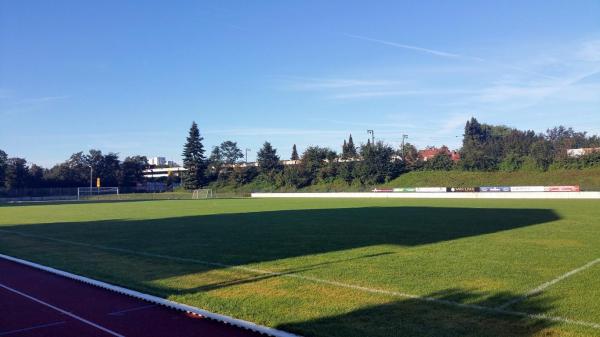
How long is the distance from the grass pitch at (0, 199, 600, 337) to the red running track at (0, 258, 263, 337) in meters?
0.62

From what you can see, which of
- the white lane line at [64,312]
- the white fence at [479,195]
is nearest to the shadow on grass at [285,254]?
the white lane line at [64,312]

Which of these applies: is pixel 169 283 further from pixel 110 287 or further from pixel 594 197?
pixel 594 197

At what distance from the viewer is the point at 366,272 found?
35.2 feet

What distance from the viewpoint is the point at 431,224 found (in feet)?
71.3

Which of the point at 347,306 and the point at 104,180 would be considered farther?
the point at 104,180

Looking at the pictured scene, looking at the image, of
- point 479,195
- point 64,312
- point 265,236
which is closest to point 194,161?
point 479,195

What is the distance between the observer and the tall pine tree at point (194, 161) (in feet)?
334

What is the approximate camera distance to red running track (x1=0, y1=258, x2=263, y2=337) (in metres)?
7.05

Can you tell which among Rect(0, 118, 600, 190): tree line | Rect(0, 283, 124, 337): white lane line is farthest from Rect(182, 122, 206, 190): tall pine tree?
Rect(0, 283, 124, 337): white lane line

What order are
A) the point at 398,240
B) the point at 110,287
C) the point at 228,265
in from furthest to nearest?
the point at 398,240, the point at 228,265, the point at 110,287

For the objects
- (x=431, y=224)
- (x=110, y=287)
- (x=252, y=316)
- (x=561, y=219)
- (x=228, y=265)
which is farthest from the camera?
(x=561, y=219)

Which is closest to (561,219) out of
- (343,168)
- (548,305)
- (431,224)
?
(431,224)

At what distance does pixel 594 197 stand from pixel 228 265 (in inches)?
1778

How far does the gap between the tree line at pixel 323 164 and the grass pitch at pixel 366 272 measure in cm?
5780
